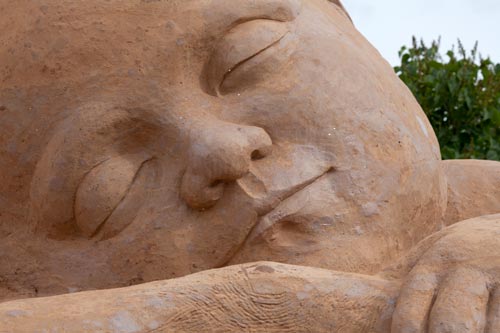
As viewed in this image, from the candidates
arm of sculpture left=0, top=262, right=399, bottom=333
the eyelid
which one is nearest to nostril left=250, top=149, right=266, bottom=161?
the eyelid

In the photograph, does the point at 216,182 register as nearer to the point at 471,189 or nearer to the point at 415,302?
the point at 415,302

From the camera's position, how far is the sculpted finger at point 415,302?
2109 mm

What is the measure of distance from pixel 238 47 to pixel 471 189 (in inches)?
31.3

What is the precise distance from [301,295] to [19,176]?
2.60 ft

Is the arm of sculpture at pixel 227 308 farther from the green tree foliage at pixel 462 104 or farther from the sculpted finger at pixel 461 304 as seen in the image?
the green tree foliage at pixel 462 104

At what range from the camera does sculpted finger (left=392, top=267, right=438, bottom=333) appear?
2.11 m

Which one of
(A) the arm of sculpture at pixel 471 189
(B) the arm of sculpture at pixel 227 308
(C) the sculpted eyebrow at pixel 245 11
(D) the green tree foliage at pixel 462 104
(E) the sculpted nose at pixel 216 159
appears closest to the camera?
(B) the arm of sculpture at pixel 227 308

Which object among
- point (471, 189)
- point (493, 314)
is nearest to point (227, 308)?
point (493, 314)

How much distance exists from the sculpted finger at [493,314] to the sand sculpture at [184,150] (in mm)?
375

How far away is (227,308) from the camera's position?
222 cm

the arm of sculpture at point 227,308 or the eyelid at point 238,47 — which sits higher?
the eyelid at point 238,47

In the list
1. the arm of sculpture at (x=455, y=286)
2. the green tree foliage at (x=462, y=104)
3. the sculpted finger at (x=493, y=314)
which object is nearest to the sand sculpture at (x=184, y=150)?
the arm of sculpture at (x=455, y=286)

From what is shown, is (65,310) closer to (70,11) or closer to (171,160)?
(171,160)

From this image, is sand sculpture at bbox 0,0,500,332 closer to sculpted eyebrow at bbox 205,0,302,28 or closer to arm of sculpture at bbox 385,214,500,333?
sculpted eyebrow at bbox 205,0,302,28
